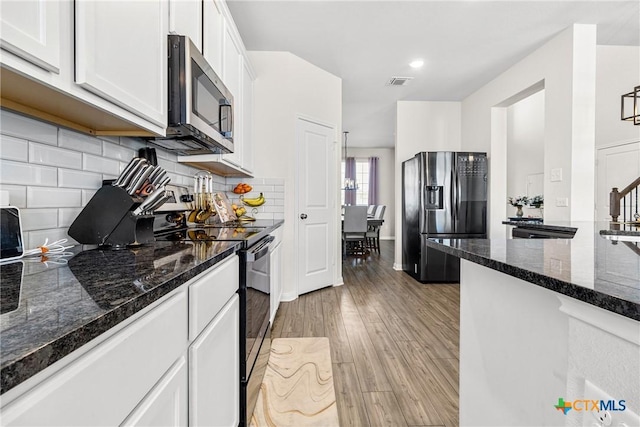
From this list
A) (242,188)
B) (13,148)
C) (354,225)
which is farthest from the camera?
(354,225)

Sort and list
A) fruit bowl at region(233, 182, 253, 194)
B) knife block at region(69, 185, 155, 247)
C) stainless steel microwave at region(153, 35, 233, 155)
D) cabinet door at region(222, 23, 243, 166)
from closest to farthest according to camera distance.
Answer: knife block at region(69, 185, 155, 247), stainless steel microwave at region(153, 35, 233, 155), cabinet door at region(222, 23, 243, 166), fruit bowl at region(233, 182, 253, 194)

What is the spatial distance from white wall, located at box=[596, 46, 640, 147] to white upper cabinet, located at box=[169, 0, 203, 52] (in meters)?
4.91

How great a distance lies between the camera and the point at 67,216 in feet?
3.83

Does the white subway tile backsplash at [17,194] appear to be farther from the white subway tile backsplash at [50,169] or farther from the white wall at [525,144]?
the white wall at [525,144]

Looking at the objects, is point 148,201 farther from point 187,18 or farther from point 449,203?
point 449,203

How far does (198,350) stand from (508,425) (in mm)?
913

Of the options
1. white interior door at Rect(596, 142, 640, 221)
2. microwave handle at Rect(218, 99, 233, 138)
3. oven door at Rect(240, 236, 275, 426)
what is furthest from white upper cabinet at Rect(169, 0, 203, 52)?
white interior door at Rect(596, 142, 640, 221)

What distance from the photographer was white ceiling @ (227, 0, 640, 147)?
261cm

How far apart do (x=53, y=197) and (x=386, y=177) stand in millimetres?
8653

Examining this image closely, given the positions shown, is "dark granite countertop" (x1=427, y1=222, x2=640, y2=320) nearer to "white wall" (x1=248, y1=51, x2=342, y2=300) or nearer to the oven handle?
the oven handle

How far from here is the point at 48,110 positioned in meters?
1.01

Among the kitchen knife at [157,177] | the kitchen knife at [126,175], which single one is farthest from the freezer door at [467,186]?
the kitchen knife at [126,175]

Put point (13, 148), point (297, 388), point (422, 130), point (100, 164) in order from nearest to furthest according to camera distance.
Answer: point (13, 148) → point (100, 164) → point (297, 388) → point (422, 130)

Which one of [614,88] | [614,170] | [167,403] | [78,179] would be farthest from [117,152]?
[614,88]
